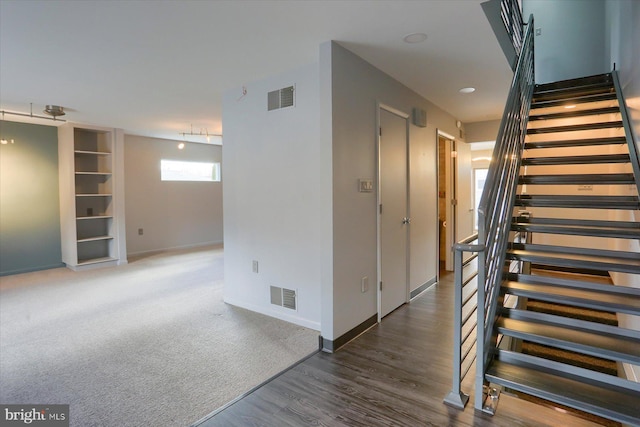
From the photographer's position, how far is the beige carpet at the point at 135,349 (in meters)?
2.16

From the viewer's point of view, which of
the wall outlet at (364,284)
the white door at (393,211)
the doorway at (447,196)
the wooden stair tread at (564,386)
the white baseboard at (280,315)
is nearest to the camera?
the wooden stair tread at (564,386)

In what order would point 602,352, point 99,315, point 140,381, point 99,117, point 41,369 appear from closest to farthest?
1. point 602,352
2. point 140,381
3. point 41,369
4. point 99,315
5. point 99,117

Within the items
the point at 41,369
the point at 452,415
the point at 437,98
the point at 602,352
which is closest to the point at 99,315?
the point at 41,369

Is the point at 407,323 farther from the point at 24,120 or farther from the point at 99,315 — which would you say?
the point at 24,120

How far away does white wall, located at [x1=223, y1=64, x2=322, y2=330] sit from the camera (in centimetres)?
314

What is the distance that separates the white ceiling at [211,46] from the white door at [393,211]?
1.92 feet

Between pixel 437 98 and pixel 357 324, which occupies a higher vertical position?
pixel 437 98

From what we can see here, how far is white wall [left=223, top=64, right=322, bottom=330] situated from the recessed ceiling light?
841 millimetres

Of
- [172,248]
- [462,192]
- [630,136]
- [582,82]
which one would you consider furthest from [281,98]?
[172,248]

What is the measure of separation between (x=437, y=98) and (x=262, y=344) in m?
3.71

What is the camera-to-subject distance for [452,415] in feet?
6.41

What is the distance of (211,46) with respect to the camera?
9.02 ft
